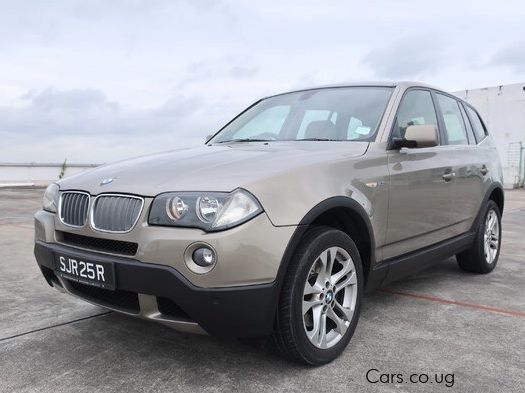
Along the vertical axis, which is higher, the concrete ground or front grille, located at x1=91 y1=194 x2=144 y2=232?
front grille, located at x1=91 y1=194 x2=144 y2=232

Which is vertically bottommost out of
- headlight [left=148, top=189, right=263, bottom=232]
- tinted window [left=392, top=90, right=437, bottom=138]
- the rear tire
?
the rear tire

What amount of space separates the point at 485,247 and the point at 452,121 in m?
1.26

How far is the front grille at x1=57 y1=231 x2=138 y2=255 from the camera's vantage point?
2520 mm

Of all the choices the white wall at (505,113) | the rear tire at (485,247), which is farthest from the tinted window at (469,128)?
the white wall at (505,113)

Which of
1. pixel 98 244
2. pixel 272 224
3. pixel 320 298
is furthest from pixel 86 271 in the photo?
pixel 320 298

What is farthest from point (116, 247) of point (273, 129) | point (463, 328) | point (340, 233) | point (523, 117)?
point (523, 117)

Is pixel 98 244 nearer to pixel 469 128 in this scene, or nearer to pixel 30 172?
pixel 469 128

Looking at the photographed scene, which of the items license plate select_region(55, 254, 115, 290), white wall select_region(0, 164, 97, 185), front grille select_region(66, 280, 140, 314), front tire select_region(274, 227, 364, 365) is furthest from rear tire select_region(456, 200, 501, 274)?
white wall select_region(0, 164, 97, 185)

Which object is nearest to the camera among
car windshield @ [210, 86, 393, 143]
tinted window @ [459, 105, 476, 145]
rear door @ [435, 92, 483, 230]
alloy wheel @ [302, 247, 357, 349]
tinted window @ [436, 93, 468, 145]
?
alloy wheel @ [302, 247, 357, 349]

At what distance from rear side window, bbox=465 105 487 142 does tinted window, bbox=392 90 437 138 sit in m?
1.00

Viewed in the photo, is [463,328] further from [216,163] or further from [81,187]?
[81,187]

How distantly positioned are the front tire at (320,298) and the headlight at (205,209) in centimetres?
40

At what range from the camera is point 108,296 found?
2.69m

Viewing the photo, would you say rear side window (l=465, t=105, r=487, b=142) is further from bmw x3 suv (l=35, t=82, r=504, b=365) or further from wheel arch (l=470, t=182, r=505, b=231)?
bmw x3 suv (l=35, t=82, r=504, b=365)
